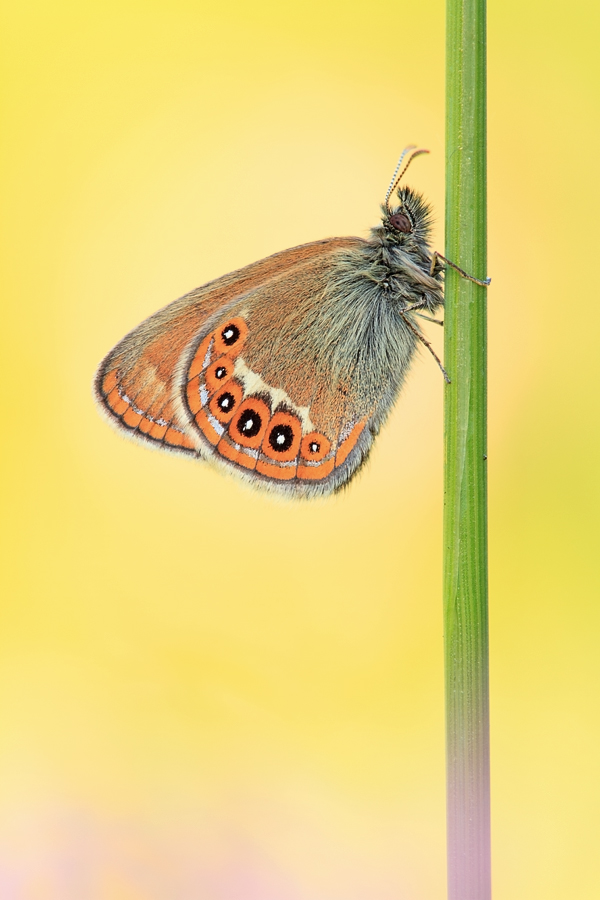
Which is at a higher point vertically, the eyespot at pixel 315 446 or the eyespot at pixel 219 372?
the eyespot at pixel 219 372

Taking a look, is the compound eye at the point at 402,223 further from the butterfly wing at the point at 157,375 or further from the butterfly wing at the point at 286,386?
the butterfly wing at the point at 157,375

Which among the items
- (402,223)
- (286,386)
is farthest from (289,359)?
(402,223)

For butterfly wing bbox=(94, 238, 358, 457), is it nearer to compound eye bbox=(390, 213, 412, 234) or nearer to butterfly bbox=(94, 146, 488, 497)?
butterfly bbox=(94, 146, 488, 497)

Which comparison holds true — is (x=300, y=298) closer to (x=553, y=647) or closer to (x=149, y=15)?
(x=553, y=647)

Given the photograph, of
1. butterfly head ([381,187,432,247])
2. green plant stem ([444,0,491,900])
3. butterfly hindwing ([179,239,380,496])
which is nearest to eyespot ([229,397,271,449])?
butterfly hindwing ([179,239,380,496])

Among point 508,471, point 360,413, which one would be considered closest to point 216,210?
point 508,471

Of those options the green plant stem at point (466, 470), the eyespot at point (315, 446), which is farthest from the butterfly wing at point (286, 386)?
the green plant stem at point (466, 470)
